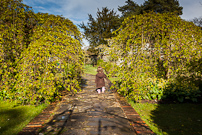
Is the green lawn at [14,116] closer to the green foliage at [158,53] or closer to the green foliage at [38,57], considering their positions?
the green foliage at [38,57]

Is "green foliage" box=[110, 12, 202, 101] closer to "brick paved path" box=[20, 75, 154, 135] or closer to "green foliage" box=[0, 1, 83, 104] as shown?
"brick paved path" box=[20, 75, 154, 135]

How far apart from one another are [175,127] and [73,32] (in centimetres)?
483

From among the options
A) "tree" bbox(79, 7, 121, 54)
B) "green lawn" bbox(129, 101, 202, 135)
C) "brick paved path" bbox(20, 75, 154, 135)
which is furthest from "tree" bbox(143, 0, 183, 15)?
"brick paved path" bbox(20, 75, 154, 135)

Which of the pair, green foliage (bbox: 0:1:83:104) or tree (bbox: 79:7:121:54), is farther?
tree (bbox: 79:7:121:54)

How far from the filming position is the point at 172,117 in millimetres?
4117

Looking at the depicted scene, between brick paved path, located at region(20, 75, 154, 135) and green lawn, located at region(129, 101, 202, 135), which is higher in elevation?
brick paved path, located at region(20, 75, 154, 135)

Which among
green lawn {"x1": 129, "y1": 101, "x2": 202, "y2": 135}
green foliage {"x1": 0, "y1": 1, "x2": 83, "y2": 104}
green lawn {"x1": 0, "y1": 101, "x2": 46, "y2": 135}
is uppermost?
green foliage {"x1": 0, "y1": 1, "x2": 83, "y2": 104}

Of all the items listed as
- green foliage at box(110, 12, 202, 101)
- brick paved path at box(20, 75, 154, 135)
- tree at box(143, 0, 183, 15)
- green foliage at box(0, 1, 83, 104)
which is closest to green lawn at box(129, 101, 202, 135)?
green foliage at box(110, 12, 202, 101)

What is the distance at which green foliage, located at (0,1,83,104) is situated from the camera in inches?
166

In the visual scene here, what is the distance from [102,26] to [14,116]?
24398 millimetres

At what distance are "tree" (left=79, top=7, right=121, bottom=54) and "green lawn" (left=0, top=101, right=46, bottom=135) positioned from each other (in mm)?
21560

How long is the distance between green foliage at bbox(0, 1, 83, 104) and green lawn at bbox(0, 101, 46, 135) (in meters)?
0.27

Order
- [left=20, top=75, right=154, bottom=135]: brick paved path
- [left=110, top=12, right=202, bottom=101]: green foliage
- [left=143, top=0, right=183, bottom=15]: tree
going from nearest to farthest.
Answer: [left=20, top=75, right=154, bottom=135]: brick paved path < [left=110, top=12, right=202, bottom=101]: green foliage < [left=143, top=0, right=183, bottom=15]: tree

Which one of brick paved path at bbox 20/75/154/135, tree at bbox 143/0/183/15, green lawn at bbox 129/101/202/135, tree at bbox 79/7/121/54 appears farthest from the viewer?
tree at bbox 79/7/121/54
